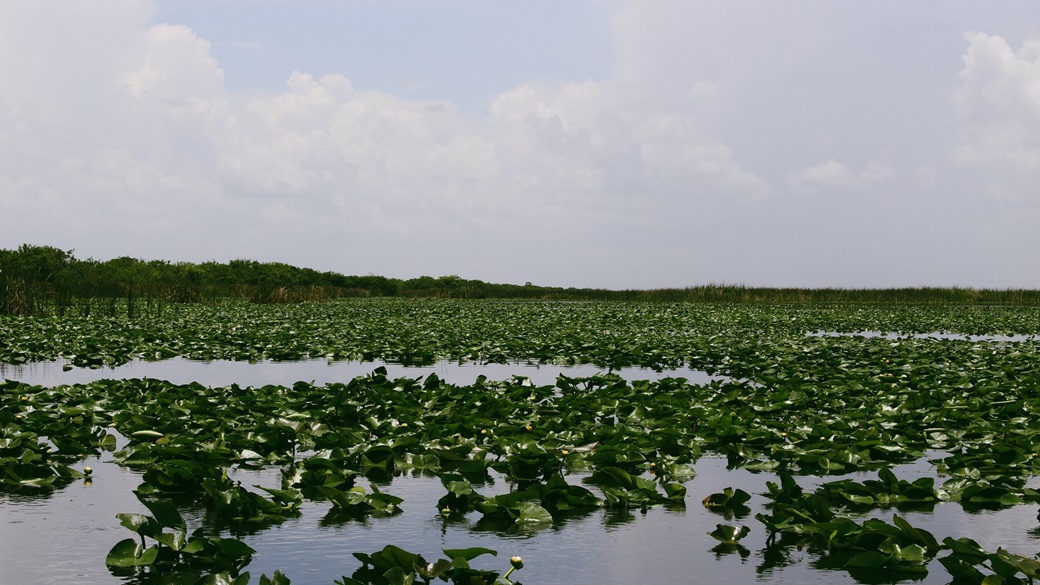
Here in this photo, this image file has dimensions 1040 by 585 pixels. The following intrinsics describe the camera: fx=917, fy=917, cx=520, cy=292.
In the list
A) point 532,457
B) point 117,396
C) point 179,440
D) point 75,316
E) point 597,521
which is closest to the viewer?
point 597,521

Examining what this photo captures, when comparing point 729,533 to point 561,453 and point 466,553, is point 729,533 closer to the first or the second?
point 466,553

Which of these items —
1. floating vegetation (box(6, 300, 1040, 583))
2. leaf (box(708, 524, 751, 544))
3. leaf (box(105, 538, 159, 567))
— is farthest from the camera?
leaf (box(708, 524, 751, 544))

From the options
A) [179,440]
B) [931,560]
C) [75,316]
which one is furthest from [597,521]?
[75,316]

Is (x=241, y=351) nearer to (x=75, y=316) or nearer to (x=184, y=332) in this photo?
(x=184, y=332)

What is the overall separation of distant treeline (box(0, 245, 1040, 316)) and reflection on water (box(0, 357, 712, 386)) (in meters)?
9.32

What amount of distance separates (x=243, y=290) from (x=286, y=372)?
26.3 m

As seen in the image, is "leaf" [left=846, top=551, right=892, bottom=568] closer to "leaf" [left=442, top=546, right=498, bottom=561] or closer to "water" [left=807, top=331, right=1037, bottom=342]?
"leaf" [left=442, top=546, right=498, bottom=561]

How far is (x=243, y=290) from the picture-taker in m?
38.3

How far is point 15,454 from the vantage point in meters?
6.45

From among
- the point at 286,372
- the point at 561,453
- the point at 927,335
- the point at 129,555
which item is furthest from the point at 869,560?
the point at 927,335

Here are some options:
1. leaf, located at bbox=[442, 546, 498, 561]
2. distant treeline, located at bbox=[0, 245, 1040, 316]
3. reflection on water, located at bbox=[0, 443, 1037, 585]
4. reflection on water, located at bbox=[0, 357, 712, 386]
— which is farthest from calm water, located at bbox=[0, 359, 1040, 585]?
distant treeline, located at bbox=[0, 245, 1040, 316]

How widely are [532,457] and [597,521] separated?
3.97ft

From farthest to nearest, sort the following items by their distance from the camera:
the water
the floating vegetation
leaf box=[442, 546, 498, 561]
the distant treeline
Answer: the distant treeline, the water, the floating vegetation, leaf box=[442, 546, 498, 561]

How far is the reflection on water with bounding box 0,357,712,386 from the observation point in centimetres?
1212
